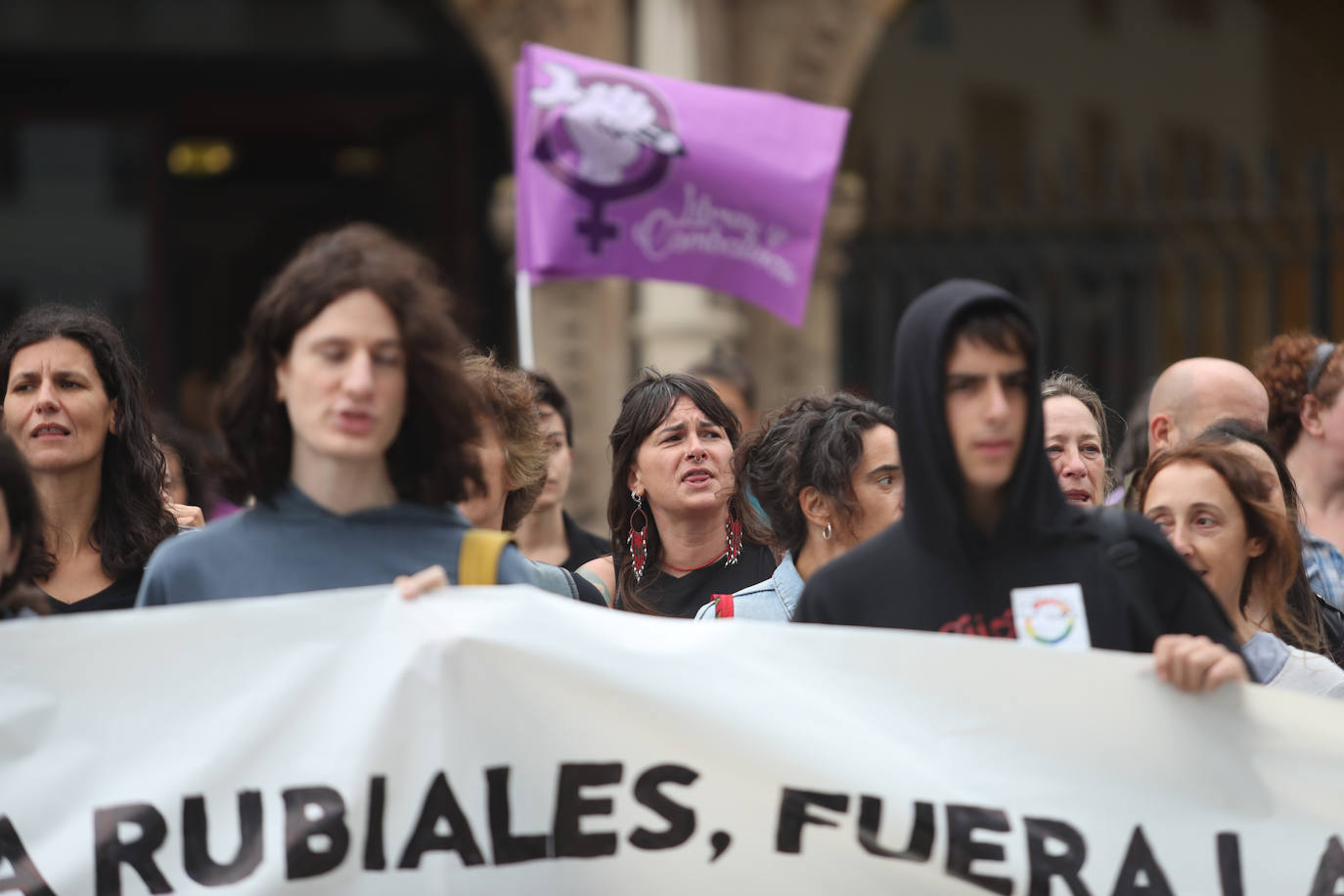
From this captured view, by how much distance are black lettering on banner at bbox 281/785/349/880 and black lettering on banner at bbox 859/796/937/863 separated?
82cm

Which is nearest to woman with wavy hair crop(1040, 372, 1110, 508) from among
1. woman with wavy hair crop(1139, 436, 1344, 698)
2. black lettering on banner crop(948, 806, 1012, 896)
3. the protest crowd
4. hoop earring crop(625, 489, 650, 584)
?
the protest crowd

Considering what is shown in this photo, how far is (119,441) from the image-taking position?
12.9 feet

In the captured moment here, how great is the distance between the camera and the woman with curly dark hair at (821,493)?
159 inches

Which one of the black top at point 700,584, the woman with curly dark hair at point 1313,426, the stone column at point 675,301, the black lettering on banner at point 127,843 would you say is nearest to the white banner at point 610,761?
the black lettering on banner at point 127,843

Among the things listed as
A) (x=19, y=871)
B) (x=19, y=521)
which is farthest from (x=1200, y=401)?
(x=19, y=871)

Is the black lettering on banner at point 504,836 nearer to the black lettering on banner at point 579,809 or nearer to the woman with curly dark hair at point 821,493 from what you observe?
the black lettering on banner at point 579,809

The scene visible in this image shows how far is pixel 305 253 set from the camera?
9.87 ft

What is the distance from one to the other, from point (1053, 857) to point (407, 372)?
50.0 inches

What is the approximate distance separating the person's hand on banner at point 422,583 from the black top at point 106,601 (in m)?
0.92

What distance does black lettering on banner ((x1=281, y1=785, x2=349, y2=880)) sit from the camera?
9.93 feet

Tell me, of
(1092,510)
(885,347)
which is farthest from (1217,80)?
(1092,510)

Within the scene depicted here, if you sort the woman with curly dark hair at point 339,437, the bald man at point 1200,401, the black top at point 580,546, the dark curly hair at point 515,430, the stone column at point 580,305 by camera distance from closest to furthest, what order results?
1. the woman with curly dark hair at point 339,437
2. the dark curly hair at point 515,430
3. the bald man at point 1200,401
4. the black top at point 580,546
5. the stone column at point 580,305

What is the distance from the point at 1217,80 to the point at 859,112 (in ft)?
6.75

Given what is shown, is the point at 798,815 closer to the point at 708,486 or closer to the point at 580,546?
the point at 708,486
